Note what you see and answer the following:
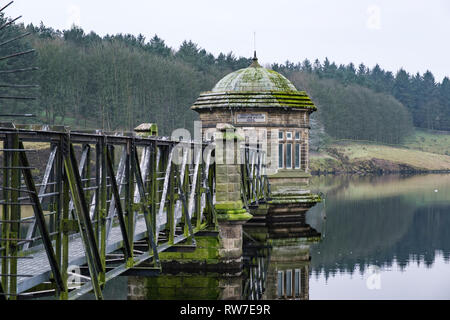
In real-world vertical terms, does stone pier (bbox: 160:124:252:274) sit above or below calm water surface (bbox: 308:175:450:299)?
above

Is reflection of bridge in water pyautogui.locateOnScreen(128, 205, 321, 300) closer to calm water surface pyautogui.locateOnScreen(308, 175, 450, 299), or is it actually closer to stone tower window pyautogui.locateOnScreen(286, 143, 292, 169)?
calm water surface pyautogui.locateOnScreen(308, 175, 450, 299)

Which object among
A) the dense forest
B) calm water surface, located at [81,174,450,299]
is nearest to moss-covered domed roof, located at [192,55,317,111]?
calm water surface, located at [81,174,450,299]

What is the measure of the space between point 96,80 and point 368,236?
4131 cm

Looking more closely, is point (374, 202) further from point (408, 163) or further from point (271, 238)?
point (408, 163)

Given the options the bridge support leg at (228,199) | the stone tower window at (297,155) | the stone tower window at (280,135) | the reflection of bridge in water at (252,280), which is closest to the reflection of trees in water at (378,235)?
the reflection of bridge in water at (252,280)

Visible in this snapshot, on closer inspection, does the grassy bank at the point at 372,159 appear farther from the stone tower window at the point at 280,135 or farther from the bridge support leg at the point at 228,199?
the bridge support leg at the point at 228,199

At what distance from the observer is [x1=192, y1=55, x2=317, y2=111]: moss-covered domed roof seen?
32344 millimetres

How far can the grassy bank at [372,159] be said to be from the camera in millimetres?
102688

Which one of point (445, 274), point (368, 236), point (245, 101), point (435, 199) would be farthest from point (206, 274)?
point (435, 199)

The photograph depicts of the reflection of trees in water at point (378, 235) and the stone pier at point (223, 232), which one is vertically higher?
the stone pier at point (223, 232)

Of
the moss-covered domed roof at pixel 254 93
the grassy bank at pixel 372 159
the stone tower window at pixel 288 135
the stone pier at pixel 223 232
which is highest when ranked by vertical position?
the moss-covered domed roof at pixel 254 93

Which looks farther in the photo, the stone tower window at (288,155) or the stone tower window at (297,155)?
the stone tower window at (297,155)

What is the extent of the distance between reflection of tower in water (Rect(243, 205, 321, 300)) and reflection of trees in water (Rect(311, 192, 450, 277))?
682mm

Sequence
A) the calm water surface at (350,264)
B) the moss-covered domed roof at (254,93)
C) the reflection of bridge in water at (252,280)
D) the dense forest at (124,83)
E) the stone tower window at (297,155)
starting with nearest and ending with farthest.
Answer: the reflection of bridge in water at (252,280) < the calm water surface at (350,264) < the moss-covered domed roof at (254,93) < the stone tower window at (297,155) < the dense forest at (124,83)
